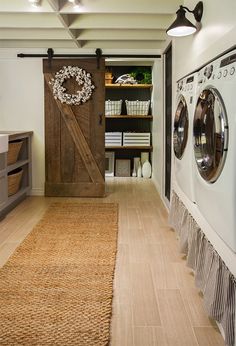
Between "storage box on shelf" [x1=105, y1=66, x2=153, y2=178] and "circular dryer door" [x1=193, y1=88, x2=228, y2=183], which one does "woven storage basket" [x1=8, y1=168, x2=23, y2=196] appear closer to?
"storage box on shelf" [x1=105, y1=66, x2=153, y2=178]

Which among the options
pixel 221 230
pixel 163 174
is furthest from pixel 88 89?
pixel 221 230

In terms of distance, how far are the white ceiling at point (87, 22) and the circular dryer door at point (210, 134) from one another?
171cm

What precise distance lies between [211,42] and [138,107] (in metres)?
5.15

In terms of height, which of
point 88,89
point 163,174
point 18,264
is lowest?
point 18,264

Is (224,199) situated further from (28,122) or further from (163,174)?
(28,122)

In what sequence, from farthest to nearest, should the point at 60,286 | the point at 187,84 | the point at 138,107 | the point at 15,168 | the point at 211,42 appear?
the point at 138,107 → the point at 15,168 → the point at 187,84 → the point at 60,286 → the point at 211,42

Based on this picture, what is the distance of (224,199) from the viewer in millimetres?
1866

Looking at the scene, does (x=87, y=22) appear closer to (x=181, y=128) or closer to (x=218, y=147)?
(x=181, y=128)

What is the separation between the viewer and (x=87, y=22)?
4.38 m

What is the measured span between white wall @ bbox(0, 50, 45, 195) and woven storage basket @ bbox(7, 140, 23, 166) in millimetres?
671

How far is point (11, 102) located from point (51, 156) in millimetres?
978

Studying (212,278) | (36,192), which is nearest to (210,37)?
(212,278)

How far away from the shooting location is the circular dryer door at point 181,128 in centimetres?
320

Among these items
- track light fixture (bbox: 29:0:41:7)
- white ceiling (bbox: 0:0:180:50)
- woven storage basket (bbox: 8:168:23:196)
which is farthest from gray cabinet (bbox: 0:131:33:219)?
track light fixture (bbox: 29:0:41:7)
